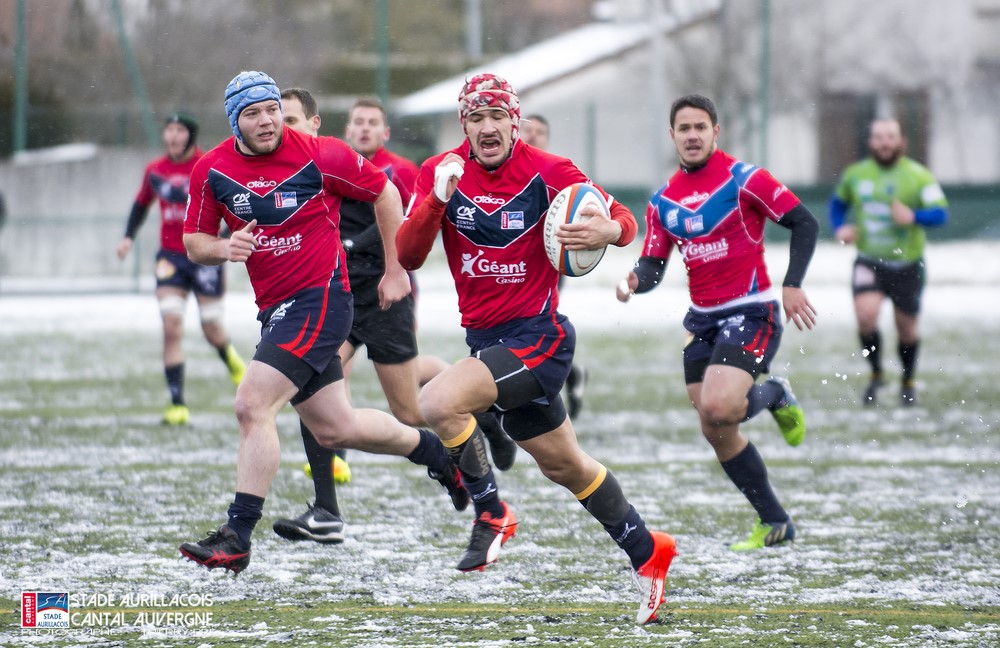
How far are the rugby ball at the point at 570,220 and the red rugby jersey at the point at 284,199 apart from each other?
105cm

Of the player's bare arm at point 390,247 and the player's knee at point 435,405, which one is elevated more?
the player's bare arm at point 390,247

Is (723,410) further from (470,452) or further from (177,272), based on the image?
(177,272)

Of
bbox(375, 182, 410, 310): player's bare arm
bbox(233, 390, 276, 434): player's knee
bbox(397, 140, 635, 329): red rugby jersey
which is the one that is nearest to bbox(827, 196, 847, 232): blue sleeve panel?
bbox(375, 182, 410, 310): player's bare arm

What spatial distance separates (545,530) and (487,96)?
243cm

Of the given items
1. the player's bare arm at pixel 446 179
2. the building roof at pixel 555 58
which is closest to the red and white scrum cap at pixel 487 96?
the player's bare arm at pixel 446 179

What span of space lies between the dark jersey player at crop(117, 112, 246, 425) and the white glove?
5314 millimetres

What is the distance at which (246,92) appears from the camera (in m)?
5.72

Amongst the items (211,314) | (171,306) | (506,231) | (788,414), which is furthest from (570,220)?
(211,314)

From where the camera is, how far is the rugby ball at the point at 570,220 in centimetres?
534

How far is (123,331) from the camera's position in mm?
18062

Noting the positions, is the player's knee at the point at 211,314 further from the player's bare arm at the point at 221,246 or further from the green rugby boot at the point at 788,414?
the green rugby boot at the point at 788,414

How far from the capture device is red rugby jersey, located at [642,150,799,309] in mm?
6719

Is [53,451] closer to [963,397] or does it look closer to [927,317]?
[963,397]

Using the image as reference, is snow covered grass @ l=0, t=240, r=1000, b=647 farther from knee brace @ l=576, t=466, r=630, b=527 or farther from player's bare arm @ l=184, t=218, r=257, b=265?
player's bare arm @ l=184, t=218, r=257, b=265
